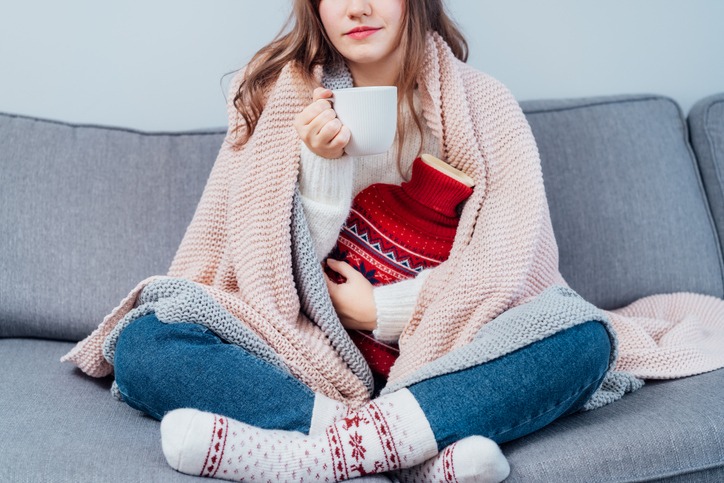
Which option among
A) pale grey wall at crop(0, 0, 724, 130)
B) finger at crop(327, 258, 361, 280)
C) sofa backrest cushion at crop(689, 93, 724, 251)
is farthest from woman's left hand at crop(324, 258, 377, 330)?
sofa backrest cushion at crop(689, 93, 724, 251)

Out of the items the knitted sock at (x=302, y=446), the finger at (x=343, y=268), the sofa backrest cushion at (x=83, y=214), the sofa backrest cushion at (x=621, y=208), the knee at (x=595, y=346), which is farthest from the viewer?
the sofa backrest cushion at (x=621, y=208)

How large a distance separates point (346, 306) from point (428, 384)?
0.86 feet

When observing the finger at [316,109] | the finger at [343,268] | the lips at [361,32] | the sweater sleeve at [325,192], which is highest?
the lips at [361,32]

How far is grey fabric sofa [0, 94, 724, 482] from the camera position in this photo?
995 mm

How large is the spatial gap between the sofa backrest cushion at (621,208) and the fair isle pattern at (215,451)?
2.66ft

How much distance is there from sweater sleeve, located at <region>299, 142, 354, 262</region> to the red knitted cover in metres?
0.05

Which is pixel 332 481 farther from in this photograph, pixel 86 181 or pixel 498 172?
pixel 86 181

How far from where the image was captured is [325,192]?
1.17m

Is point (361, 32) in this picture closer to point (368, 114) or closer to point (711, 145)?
point (368, 114)

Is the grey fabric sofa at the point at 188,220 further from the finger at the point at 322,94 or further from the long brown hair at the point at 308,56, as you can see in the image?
the finger at the point at 322,94

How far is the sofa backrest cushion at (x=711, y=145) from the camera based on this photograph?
1565mm

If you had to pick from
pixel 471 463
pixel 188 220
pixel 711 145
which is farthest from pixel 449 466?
pixel 711 145

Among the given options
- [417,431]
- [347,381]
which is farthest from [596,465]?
[347,381]

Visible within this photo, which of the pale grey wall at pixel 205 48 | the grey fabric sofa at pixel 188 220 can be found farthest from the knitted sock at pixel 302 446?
the pale grey wall at pixel 205 48
